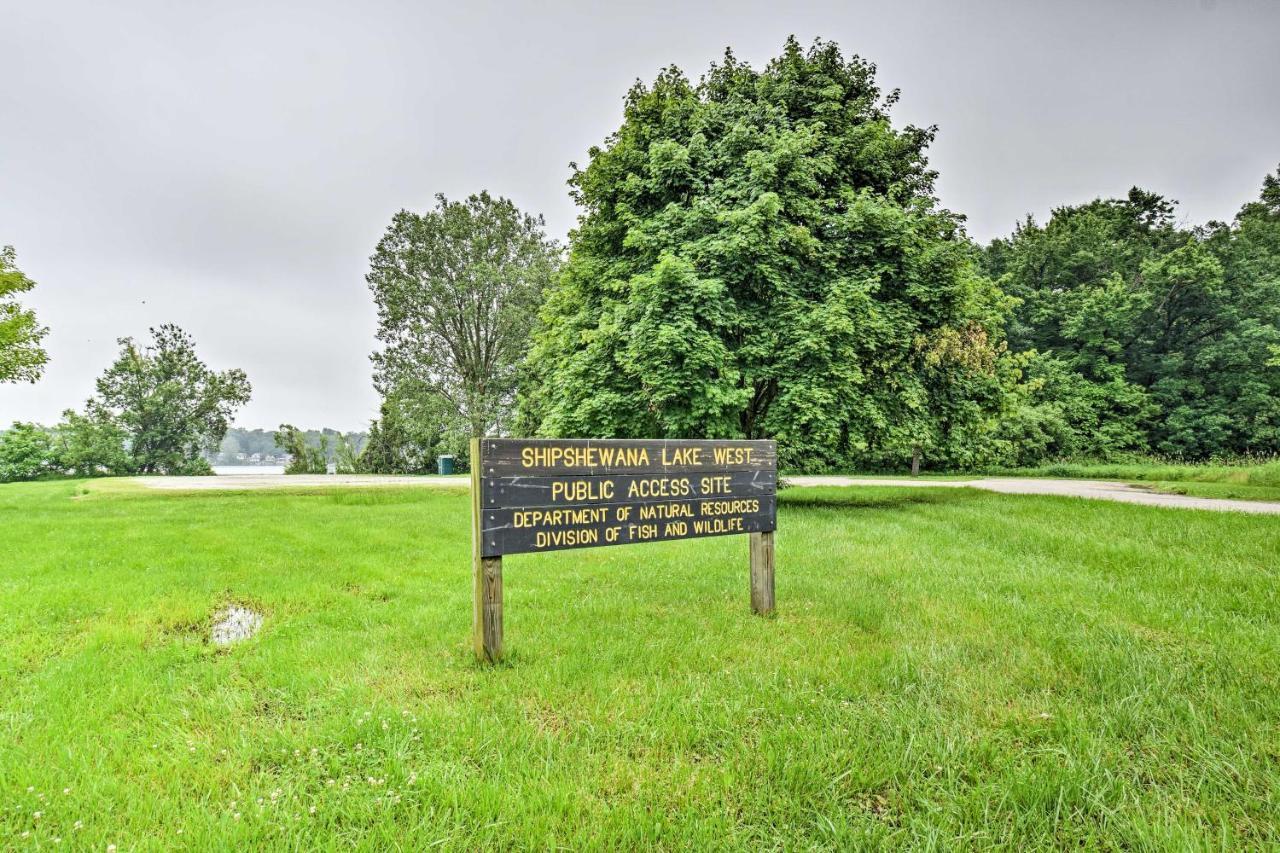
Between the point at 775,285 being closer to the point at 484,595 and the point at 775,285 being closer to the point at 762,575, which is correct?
the point at 762,575

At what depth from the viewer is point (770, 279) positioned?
11.7 m

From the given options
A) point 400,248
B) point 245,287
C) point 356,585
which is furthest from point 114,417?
point 356,585

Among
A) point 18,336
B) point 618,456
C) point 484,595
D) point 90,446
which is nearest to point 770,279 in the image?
point 618,456

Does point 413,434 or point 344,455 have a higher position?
point 413,434

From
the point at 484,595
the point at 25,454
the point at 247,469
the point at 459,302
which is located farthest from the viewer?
the point at 247,469

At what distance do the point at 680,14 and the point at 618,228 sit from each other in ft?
26.6

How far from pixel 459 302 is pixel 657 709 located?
31.8 m

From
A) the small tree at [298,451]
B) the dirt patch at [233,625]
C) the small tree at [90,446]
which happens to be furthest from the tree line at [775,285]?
the small tree at [90,446]

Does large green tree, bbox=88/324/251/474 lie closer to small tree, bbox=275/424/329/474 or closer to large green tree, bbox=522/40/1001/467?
small tree, bbox=275/424/329/474

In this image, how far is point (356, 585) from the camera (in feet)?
20.0

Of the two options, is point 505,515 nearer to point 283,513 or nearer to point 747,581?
point 747,581

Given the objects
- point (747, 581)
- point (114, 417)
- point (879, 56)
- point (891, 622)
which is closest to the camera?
point (891, 622)

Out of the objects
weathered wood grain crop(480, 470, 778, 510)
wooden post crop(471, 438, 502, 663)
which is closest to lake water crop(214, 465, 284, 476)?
wooden post crop(471, 438, 502, 663)

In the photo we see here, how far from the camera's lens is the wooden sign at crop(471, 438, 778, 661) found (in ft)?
12.3
